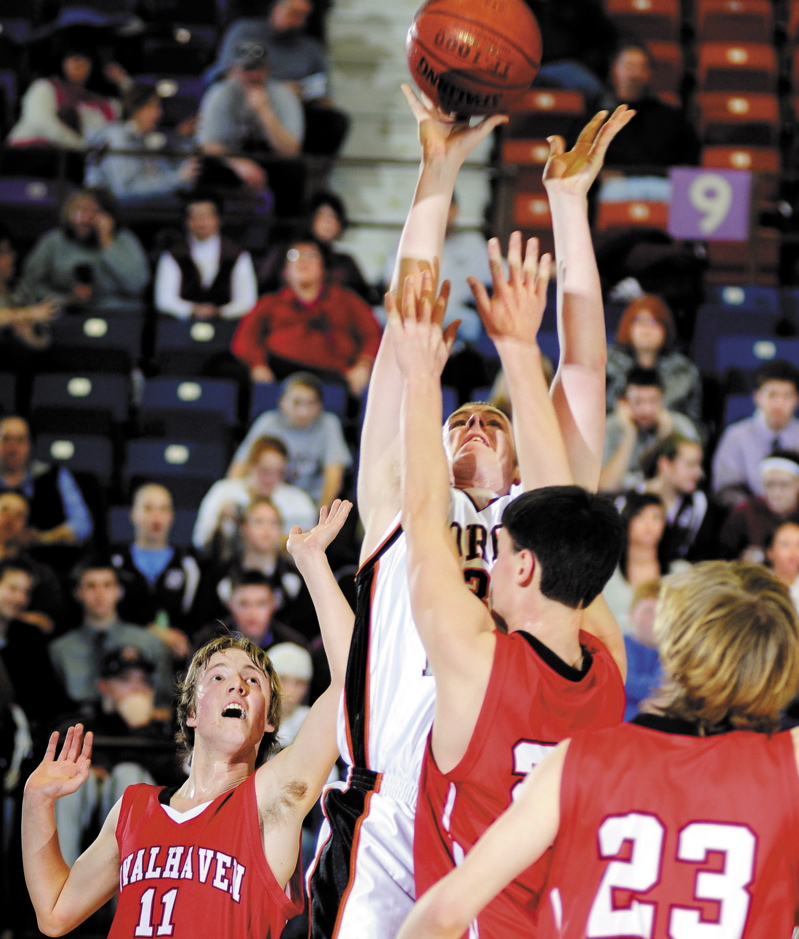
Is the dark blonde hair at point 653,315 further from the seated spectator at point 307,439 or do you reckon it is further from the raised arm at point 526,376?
the raised arm at point 526,376

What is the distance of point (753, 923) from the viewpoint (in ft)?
6.88

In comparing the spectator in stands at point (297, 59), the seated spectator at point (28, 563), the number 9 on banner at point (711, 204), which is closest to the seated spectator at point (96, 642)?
the seated spectator at point (28, 563)

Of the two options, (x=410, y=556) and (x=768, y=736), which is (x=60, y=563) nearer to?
(x=410, y=556)

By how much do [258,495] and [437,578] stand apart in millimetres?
4377

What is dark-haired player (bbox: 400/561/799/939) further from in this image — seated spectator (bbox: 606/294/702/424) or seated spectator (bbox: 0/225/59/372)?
seated spectator (bbox: 0/225/59/372)

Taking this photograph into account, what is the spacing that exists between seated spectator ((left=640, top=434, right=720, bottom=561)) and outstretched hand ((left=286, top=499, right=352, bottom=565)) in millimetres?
3773

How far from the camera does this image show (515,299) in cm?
281

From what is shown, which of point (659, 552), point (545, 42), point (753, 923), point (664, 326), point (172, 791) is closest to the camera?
point (753, 923)

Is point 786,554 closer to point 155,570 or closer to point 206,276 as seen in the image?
point 155,570

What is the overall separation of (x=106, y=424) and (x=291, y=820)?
496 cm

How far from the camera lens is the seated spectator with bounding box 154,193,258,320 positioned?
330 inches

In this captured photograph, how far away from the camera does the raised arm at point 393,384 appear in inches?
122

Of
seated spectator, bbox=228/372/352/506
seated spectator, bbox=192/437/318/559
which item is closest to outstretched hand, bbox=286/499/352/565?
seated spectator, bbox=192/437/318/559

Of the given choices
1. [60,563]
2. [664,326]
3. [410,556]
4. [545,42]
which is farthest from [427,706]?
[545,42]
